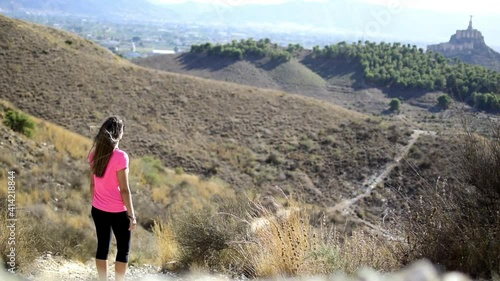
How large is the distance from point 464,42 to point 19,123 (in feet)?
253

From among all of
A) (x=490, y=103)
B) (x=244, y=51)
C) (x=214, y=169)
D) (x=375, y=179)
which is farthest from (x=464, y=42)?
(x=490, y=103)

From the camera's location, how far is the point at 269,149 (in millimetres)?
26672

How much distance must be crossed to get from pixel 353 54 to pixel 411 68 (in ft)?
36.5

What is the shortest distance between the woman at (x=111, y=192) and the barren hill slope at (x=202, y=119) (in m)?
15.9

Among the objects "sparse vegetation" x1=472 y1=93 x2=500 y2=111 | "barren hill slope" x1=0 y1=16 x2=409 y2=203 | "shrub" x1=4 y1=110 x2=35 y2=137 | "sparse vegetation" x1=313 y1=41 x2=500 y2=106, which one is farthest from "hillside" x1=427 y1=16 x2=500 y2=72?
"shrub" x1=4 y1=110 x2=35 y2=137

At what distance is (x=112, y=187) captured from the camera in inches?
180

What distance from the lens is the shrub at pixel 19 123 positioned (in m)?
15.3

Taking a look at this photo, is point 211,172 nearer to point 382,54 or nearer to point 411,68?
point 411,68

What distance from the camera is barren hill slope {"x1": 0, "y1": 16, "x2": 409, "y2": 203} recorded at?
77.7ft

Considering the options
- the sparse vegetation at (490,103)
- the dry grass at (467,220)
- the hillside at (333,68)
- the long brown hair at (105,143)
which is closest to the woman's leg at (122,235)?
the long brown hair at (105,143)

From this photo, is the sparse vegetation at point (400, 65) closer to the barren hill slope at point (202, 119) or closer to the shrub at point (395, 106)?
the shrub at point (395, 106)

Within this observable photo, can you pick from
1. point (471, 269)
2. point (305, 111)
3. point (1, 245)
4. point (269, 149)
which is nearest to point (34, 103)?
point (269, 149)

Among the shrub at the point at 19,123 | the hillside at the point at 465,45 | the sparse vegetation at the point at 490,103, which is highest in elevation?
the hillside at the point at 465,45

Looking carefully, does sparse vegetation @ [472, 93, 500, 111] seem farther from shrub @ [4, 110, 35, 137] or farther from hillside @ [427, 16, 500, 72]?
hillside @ [427, 16, 500, 72]
